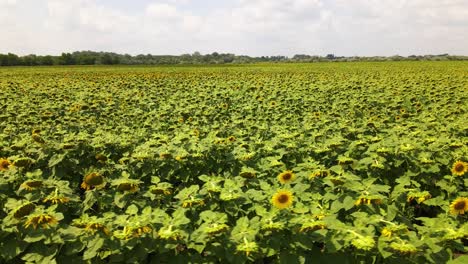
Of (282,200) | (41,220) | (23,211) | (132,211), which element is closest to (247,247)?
(282,200)

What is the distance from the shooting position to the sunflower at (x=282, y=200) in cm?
329

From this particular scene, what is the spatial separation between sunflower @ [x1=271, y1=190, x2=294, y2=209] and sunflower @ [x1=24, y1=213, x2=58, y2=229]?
1.87 meters

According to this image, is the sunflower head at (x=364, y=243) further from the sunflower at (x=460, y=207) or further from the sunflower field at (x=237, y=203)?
the sunflower at (x=460, y=207)

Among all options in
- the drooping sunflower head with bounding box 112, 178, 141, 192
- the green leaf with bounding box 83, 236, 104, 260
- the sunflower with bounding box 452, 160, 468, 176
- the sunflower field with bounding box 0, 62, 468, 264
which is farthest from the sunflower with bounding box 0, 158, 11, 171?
the sunflower with bounding box 452, 160, 468, 176

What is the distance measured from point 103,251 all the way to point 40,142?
370 cm

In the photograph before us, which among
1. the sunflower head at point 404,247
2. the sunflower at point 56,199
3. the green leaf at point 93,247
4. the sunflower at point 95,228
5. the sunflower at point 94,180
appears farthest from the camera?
the sunflower at point 94,180

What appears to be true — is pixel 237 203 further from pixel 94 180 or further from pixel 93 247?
pixel 94 180

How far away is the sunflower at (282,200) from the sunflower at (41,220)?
1867mm

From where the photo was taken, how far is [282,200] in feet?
10.9

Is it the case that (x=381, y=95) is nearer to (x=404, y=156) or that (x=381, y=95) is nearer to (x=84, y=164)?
(x=404, y=156)

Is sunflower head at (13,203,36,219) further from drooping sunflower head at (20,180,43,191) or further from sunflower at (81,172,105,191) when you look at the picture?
sunflower at (81,172,105,191)

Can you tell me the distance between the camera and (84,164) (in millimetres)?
6082

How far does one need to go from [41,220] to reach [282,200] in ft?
6.62

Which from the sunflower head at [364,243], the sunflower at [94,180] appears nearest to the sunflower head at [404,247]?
the sunflower head at [364,243]
